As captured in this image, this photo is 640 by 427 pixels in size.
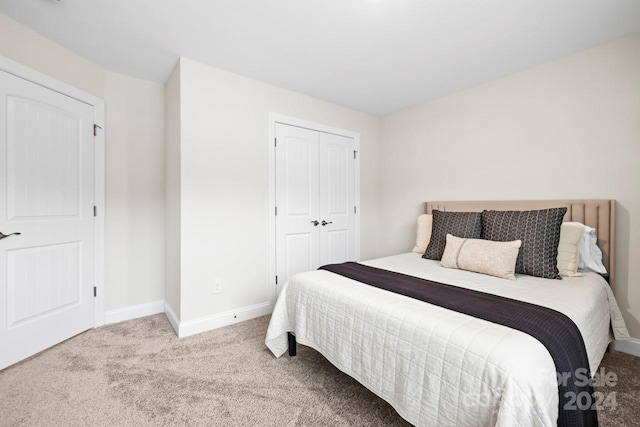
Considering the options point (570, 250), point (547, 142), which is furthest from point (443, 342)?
point (547, 142)

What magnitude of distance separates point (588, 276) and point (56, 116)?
13.6ft

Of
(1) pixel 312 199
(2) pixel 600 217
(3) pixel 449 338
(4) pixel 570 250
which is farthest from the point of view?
(1) pixel 312 199

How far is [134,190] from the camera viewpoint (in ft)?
8.94

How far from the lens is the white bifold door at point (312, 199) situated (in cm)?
299

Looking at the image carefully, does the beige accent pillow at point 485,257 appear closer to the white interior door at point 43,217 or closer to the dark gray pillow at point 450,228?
the dark gray pillow at point 450,228

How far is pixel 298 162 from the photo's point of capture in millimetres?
3100

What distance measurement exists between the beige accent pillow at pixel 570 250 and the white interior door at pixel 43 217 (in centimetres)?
380

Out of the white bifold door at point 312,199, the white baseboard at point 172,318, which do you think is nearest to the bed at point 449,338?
the white baseboard at point 172,318

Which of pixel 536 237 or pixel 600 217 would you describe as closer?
pixel 536 237

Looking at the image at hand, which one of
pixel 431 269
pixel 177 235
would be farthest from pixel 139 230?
pixel 431 269

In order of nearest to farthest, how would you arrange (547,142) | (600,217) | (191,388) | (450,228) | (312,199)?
1. (191,388)
2. (600,217)
3. (547,142)
4. (450,228)
5. (312,199)

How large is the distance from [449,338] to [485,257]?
113 centimetres

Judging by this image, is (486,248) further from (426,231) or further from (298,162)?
(298,162)

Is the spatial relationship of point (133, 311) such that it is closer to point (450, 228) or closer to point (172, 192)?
point (172, 192)
